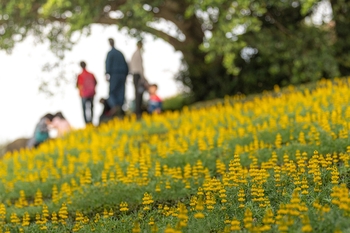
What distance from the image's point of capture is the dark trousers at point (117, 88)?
21219 mm

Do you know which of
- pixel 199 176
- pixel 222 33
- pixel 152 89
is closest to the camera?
pixel 199 176

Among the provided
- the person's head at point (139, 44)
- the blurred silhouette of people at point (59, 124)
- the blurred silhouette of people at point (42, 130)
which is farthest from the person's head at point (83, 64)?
the blurred silhouette of people at point (42, 130)

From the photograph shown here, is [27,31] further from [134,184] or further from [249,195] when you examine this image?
[249,195]

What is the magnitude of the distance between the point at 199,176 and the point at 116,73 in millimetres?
11723

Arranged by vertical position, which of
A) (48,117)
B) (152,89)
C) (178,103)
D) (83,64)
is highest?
(83,64)

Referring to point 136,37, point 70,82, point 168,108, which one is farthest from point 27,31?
point 168,108

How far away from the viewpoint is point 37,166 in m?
14.6

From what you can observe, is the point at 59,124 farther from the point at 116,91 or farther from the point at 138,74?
the point at 138,74

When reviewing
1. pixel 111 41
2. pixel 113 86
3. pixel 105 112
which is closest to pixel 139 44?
pixel 111 41

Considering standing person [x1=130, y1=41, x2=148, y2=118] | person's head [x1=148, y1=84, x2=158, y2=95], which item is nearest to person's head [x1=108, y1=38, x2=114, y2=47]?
standing person [x1=130, y1=41, x2=148, y2=118]

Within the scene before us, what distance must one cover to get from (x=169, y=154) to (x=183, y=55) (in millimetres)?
14081

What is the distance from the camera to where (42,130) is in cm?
1997

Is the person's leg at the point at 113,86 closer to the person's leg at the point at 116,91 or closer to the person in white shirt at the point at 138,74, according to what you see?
the person's leg at the point at 116,91

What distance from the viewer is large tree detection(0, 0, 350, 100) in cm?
1934
